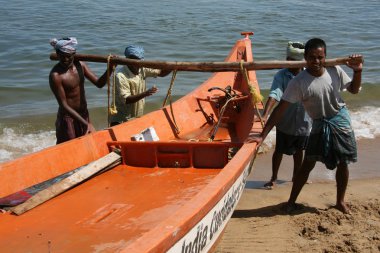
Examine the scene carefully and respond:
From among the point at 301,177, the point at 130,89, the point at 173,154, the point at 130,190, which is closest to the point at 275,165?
the point at 301,177

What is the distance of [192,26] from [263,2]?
15.3 feet

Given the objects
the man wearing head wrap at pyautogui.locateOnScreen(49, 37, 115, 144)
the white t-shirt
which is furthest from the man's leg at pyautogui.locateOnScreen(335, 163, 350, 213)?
the man wearing head wrap at pyautogui.locateOnScreen(49, 37, 115, 144)

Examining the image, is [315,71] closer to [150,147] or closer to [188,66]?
[188,66]

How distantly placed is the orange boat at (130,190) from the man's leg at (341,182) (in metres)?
0.76

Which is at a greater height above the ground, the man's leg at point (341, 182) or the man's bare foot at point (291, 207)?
the man's leg at point (341, 182)

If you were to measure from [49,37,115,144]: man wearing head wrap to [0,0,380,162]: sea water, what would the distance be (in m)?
2.98

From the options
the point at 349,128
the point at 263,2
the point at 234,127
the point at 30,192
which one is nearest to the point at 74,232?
the point at 30,192

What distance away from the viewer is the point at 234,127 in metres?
6.30

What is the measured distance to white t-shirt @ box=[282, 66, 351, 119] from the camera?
4.25 metres

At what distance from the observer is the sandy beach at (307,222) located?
424 cm

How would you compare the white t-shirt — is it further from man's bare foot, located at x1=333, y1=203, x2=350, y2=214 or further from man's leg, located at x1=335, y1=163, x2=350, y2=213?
man's bare foot, located at x1=333, y1=203, x2=350, y2=214

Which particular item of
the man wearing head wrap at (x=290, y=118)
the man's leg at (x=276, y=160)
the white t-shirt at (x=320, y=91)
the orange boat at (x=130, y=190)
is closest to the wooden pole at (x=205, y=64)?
the orange boat at (x=130, y=190)

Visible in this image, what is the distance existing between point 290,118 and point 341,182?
32.3 inches

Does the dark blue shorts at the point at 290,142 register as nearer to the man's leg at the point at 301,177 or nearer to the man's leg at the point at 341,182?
the man's leg at the point at 301,177
